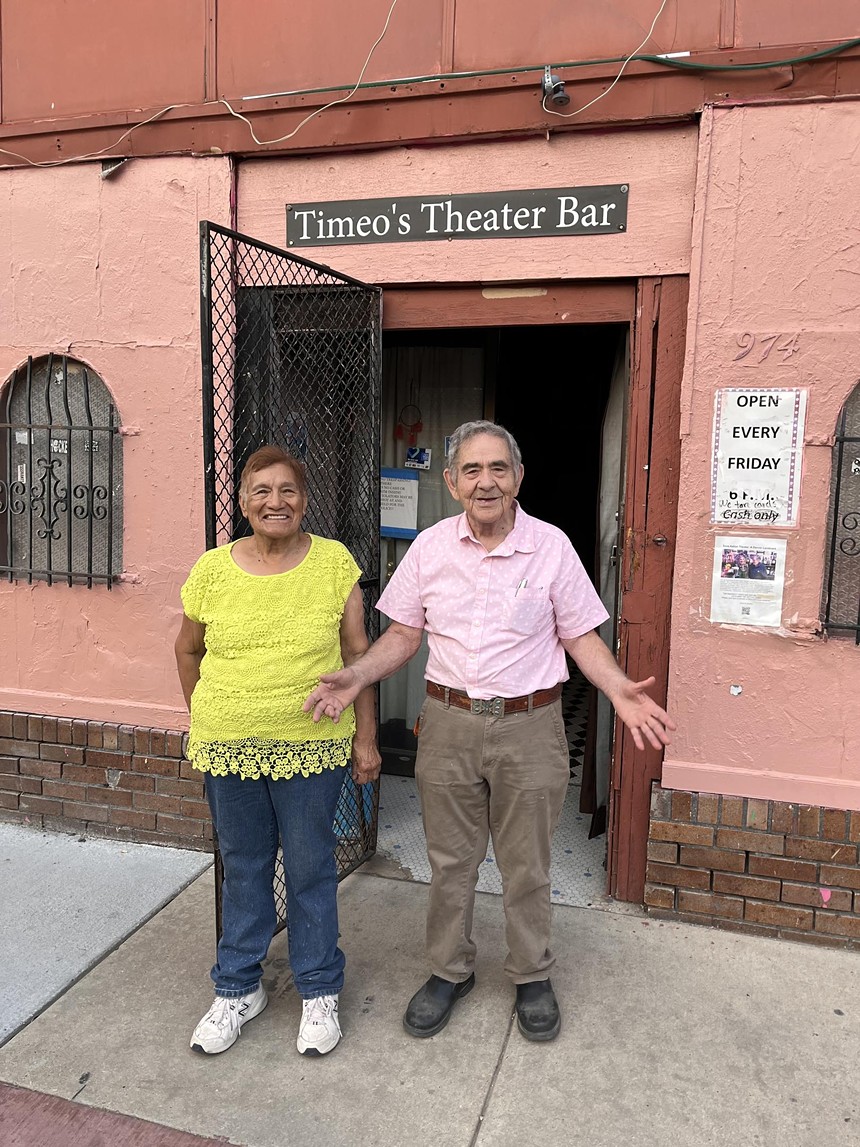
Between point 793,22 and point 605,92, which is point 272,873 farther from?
point 793,22

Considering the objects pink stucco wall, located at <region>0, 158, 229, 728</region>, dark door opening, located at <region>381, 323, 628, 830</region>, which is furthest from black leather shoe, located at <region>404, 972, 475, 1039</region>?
pink stucco wall, located at <region>0, 158, 229, 728</region>

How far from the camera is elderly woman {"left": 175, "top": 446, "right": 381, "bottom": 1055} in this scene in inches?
101

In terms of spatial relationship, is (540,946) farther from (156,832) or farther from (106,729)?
(106,729)

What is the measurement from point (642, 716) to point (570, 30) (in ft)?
8.75

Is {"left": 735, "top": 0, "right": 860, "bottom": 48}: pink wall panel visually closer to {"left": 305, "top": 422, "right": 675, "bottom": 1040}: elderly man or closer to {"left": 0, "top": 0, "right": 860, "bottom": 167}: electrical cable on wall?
{"left": 0, "top": 0, "right": 860, "bottom": 167}: electrical cable on wall

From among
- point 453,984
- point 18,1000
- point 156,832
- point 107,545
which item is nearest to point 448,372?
point 107,545

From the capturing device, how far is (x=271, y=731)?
2.56 meters

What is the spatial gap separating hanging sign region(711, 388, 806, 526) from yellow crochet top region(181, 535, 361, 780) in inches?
61.9

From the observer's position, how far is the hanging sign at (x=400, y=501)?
4.74 meters

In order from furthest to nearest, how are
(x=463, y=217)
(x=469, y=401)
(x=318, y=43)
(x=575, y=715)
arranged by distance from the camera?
(x=575, y=715) → (x=469, y=401) → (x=318, y=43) → (x=463, y=217)

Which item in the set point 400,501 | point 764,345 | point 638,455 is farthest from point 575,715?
point 764,345

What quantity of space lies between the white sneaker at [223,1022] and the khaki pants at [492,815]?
61cm

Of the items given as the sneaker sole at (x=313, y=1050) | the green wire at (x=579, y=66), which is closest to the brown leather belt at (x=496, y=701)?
the sneaker sole at (x=313, y=1050)

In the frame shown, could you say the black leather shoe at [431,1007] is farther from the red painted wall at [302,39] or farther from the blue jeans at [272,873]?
the red painted wall at [302,39]
